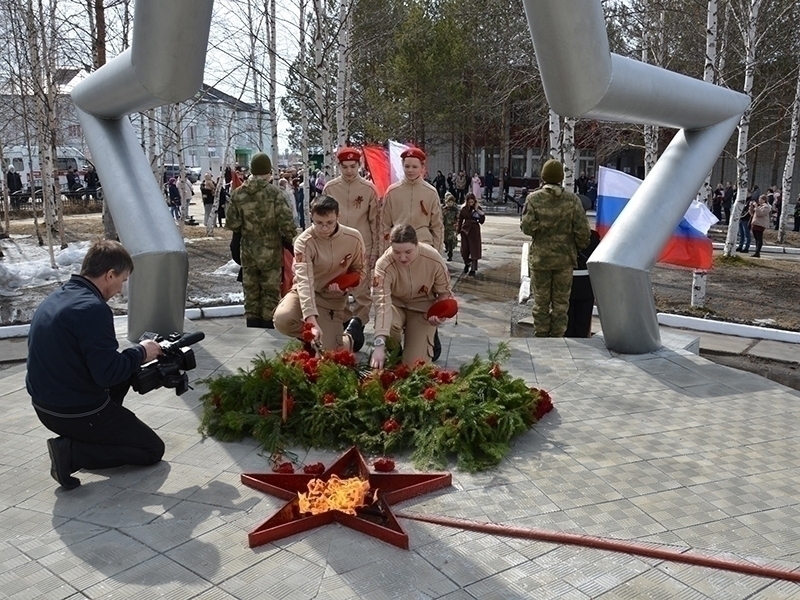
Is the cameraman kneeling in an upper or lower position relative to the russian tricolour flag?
lower

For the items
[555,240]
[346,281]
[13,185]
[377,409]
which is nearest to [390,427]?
[377,409]

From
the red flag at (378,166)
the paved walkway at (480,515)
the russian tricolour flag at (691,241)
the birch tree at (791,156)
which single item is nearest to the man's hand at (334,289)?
the paved walkway at (480,515)

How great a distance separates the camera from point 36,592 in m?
3.12

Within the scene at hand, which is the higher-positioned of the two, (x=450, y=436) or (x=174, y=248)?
(x=174, y=248)

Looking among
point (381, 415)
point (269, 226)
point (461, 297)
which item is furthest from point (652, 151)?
point (381, 415)

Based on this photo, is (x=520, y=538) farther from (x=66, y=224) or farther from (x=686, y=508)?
(x=66, y=224)

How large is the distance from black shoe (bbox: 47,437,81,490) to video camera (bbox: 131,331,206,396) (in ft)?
1.60

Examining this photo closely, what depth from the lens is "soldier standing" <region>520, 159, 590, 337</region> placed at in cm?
774

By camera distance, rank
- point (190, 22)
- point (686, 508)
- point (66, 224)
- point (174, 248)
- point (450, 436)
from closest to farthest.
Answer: point (686, 508)
point (450, 436)
point (190, 22)
point (174, 248)
point (66, 224)

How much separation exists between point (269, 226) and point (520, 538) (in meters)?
5.30

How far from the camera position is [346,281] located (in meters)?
6.29

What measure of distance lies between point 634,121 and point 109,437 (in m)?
4.97

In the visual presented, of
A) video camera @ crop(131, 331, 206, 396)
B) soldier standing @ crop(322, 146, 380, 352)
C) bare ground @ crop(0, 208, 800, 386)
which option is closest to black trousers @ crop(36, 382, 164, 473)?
video camera @ crop(131, 331, 206, 396)

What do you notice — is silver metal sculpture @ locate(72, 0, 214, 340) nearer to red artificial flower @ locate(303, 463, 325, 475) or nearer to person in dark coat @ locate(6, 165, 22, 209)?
red artificial flower @ locate(303, 463, 325, 475)
